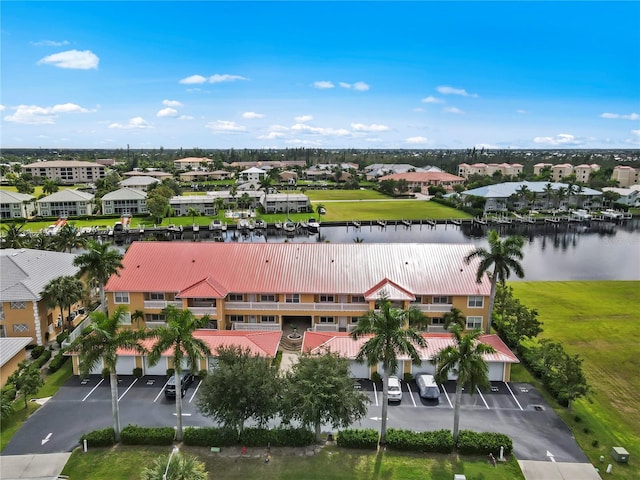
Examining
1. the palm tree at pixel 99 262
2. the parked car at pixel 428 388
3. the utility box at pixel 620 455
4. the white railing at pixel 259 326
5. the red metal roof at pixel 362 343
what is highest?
the palm tree at pixel 99 262

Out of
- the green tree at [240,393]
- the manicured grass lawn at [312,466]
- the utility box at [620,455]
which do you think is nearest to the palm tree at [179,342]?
the green tree at [240,393]

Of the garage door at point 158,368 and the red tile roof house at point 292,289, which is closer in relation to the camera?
the garage door at point 158,368

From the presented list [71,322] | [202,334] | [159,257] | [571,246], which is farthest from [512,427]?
[571,246]

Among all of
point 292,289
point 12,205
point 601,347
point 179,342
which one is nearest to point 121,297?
point 292,289

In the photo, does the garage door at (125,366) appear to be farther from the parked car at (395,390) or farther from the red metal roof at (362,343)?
the parked car at (395,390)

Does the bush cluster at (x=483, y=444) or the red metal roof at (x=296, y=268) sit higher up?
the red metal roof at (x=296, y=268)

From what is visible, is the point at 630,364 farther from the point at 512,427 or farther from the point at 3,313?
the point at 3,313

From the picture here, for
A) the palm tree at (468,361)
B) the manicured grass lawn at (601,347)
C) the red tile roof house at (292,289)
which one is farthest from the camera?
the red tile roof house at (292,289)
